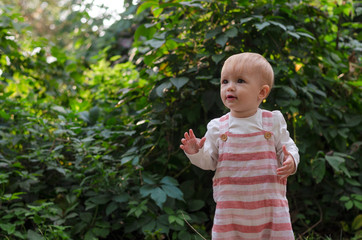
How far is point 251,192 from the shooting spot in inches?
65.8

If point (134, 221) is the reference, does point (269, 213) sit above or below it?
above

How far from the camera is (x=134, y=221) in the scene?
271 centimetres

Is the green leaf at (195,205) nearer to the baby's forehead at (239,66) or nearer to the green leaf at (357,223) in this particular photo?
the green leaf at (357,223)

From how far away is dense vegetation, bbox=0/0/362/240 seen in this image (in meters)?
2.65

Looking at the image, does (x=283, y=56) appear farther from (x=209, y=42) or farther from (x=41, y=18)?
(x=41, y=18)

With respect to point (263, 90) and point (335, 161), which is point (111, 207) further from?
point (335, 161)

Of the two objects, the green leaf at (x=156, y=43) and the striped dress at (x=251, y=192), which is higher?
the green leaf at (x=156, y=43)

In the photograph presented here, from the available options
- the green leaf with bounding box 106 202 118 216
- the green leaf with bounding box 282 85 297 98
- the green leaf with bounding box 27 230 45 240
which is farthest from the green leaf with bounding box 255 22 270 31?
the green leaf with bounding box 27 230 45 240

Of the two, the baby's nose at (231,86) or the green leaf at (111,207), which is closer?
the baby's nose at (231,86)

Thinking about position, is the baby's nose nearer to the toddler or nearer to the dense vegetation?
the toddler

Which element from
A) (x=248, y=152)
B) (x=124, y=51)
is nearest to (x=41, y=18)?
(x=124, y=51)

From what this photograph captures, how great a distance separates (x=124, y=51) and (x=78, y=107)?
72.8 inches

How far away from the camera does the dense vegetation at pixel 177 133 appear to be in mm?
2650

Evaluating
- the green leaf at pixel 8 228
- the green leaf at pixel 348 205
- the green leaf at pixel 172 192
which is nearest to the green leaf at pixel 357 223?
the green leaf at pixel 348 205
